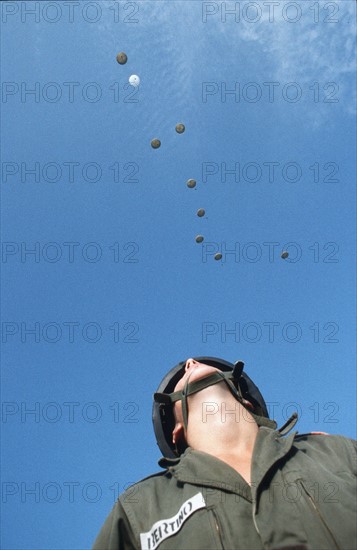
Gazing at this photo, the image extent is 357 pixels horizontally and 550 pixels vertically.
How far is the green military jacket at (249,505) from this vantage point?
3.90m

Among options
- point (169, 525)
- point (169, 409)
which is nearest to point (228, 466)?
point (169, 525)

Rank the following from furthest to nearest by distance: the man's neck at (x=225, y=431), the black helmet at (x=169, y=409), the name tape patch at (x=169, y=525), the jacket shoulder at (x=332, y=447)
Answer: the black helmet at (x=169, y=409) < the man's neck at (x=225, y=431) < the jacket shoulder at (x=332, y=447) < the name tape patch at (x=169, y=525)

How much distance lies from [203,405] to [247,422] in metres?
0.59

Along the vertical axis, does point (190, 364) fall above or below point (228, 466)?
above

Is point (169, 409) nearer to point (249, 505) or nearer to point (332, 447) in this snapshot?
point (332, 447)

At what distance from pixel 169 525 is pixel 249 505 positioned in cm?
66

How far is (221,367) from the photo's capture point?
22.2ft

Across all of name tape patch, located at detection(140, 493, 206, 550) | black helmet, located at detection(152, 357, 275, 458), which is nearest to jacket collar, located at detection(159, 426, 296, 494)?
name tape patch, located at detection(140, 493, 206, 550)

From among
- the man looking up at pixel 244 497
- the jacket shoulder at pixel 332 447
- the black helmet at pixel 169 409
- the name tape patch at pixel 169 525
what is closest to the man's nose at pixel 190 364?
the black helmet at pixel 169 409

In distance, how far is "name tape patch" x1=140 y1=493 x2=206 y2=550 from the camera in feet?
13.7

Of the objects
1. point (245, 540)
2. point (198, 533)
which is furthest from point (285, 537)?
point (198, 533)

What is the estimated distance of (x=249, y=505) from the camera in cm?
415

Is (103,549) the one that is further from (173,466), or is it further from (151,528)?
(173,466)

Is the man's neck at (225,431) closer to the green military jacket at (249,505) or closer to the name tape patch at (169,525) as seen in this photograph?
the green military jacket at (249,505)
